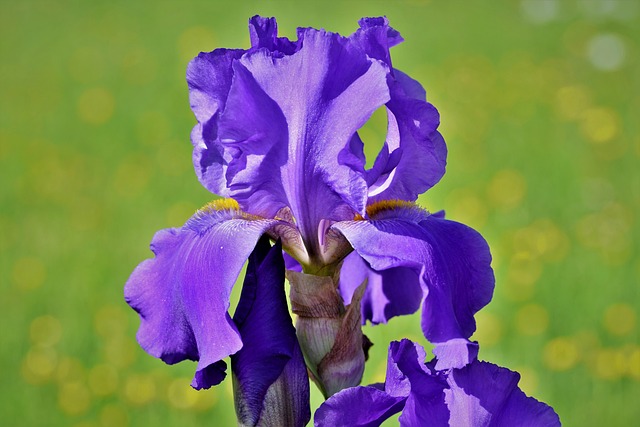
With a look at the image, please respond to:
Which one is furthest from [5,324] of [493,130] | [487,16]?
[487,16]

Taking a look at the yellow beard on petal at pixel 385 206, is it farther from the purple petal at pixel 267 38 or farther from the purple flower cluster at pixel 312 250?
the purple petal at pixel 267 38

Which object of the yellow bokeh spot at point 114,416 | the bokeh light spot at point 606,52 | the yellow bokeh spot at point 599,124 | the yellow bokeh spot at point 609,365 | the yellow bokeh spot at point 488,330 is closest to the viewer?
the yellow bokeh spot at point 114,416

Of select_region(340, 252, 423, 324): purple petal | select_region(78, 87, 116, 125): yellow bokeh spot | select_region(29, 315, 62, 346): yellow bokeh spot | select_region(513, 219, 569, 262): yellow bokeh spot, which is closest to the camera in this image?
select_region(340, 252, 423, 324): purple petal

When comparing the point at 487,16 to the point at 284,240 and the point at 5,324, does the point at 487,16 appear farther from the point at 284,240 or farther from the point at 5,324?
the point at 284,240

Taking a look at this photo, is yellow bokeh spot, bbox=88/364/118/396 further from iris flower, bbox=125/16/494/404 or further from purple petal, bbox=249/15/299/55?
purple petal, bbox=249/15/299/55

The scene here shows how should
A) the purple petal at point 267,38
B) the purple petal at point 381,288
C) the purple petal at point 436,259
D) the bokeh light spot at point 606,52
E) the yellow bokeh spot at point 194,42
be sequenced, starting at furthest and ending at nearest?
the yellow bokeh spot at point 194,42, the bokeh light spot at point 606,52, the purple petal at point 381,288, the purple petal at point 267,38, the purple petal at point 436,259

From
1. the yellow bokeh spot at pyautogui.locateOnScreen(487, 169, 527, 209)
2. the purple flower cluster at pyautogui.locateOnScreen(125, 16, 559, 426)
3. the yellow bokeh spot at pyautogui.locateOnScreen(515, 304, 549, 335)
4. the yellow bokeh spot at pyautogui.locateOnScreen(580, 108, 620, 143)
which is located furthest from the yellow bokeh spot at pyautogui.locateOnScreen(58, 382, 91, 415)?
the yellow bokeh spot at pyautogui.locateOnScreen(580, 108, 620, 143)

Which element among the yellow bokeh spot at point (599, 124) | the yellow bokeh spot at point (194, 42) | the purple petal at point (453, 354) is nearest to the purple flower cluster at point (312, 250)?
the purple petal at point (453, 354)
